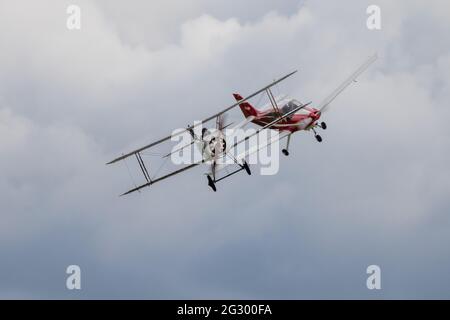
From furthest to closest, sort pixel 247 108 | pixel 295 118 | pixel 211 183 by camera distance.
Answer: pixel 247 108 < pixel 295 118 < pixel 211 183

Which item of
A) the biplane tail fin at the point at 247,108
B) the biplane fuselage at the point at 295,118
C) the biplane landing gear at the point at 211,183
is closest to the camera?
the biplane landing gear at the point at 211,183

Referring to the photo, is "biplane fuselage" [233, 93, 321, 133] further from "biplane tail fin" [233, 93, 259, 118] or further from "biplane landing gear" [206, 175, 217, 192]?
"biplane landing gear" [206, 175, 217, 192]

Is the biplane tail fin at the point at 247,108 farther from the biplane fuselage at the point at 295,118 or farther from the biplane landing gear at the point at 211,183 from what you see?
the biplane landing gear at the point at 211,183

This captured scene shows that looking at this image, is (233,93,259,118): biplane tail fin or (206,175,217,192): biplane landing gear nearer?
(206,175,217,192): biplane landing gear

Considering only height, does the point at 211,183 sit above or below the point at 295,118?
below

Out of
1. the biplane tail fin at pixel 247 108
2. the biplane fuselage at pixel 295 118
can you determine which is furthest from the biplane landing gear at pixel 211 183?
the biplane tail fin at pixel 247 108

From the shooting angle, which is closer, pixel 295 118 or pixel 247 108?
pixel 295 118

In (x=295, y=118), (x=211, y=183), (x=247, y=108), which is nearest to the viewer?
(x=211, y=183)

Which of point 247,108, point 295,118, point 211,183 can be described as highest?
point 247,108

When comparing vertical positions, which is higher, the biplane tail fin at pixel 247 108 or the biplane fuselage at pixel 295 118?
the biplane tail fin at pixel 247 108

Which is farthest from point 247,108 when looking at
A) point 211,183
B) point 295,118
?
point 211,183

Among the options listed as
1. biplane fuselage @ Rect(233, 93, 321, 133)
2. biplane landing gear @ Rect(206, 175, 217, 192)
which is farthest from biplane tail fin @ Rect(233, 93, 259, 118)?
biplane landing gear @ Rect(206, 175, 217, 192)

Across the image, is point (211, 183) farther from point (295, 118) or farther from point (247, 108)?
point (247, 108)
